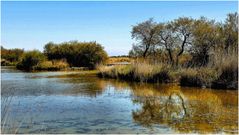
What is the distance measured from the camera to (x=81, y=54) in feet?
96.5

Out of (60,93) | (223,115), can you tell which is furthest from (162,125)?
(60,93)

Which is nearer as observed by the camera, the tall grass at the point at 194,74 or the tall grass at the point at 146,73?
the tall grass at the point at 194,74

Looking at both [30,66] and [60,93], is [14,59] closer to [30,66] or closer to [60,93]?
[30,66]

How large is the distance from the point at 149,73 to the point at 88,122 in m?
9.51

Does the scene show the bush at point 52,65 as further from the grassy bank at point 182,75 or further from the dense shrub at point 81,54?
the grassy bank at point 182,75

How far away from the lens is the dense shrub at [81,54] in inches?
1147

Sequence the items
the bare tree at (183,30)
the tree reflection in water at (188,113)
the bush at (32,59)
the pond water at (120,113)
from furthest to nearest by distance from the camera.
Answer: the bush at (32,59) → the bare tree at (183,30) → the tree reflection in water at (188,113) → the pond water at (120,113)

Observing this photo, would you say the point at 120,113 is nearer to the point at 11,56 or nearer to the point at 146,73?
the point at 146,73

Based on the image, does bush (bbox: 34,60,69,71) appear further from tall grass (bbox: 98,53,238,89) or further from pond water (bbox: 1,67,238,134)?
pond water (bbox: 1,67,238,134)

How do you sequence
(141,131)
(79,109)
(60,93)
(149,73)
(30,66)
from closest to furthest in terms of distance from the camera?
(141,131)
(79,109)
(60,93)
(149,73)
(30,66)

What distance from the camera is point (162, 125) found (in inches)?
248

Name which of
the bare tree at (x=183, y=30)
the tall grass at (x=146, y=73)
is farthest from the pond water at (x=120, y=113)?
the bare tree at (x=183, y=30)

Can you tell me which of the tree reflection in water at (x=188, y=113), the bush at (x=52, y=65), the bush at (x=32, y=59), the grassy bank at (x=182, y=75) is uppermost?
the bush at (x=32, y=59)

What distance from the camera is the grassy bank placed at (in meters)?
12.6
